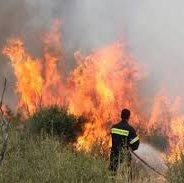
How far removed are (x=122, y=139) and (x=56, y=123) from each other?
17.3ft

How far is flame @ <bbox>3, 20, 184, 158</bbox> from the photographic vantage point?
682 inches

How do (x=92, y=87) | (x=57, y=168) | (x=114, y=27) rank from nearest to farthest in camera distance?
(x=57, y=168)
(x=92, y=87)
(x=114, y=27)

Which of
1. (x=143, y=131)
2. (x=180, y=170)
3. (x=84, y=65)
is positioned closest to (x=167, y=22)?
(x=84, y=65)

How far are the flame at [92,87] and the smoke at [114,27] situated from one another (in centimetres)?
44

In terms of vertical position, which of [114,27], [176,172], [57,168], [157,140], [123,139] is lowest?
[157,140]

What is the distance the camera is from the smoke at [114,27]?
19203 millimetres

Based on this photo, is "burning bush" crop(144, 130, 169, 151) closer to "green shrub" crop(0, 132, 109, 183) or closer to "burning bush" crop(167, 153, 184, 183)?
"green shrub" crop(0, 132, 109, 183)

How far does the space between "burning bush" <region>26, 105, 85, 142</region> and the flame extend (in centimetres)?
34

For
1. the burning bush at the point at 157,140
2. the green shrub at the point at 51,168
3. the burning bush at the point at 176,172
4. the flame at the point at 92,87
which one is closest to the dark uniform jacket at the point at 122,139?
the green shrub at the point at 51,168

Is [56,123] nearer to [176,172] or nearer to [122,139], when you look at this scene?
[122,139]

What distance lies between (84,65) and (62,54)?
1637mm

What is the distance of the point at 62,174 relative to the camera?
8359mm

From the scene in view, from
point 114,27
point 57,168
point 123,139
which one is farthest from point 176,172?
point 114,27

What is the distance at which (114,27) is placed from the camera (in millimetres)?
20609
